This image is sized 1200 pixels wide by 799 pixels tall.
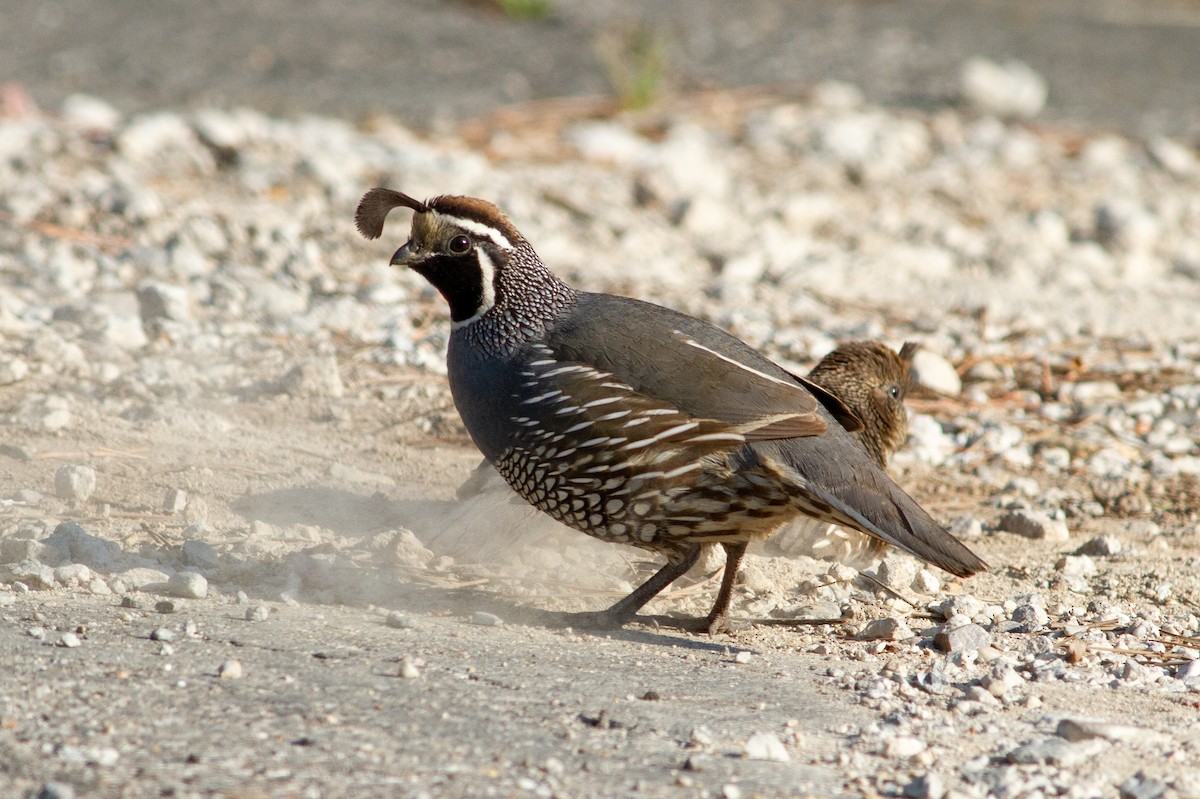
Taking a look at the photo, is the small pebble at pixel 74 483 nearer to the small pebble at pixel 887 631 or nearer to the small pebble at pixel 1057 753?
the small pebble at pixel 887 631

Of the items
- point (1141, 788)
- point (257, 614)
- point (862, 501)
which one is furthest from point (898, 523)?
point (257, 614)

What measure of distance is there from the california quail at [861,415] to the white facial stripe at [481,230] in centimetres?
157

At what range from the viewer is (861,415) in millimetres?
5961

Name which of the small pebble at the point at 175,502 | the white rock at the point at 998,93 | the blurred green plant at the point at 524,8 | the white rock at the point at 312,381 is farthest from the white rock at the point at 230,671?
the blurred green plant at the point at 524,8

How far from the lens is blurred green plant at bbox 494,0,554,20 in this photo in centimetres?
1420

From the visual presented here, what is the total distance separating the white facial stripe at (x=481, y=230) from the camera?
5.22 meters

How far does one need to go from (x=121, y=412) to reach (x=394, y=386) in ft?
4.19

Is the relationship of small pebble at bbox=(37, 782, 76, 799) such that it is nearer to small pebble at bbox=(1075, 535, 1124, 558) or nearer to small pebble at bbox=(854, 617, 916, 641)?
small pebble at bbox=(854, 617, 916, 641)

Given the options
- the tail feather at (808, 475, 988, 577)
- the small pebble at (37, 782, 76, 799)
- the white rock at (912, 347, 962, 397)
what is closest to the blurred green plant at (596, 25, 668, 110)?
the white rock at (912, 347, 962, 397)

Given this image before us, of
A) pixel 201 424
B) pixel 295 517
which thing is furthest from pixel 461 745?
pixel 201 424

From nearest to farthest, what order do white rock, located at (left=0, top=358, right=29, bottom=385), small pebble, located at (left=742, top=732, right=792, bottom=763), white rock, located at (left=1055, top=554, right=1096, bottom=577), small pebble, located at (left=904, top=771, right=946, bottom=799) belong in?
small pebble, located at (left=904, top=771, right=946, bottom=799) < small pebble, located at (left=742, top=732, right=792, bottom=763) < white rock, located at (left=1055, top=554, right=1096, bottom=577) < white rock, located at (left=0, top=358, right=29, bottom=385)

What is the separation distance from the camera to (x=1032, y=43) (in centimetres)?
1465

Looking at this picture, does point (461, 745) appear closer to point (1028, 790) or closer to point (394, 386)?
point (1028, 790)

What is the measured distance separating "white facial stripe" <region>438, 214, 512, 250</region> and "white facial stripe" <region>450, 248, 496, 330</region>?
0.06 meters
